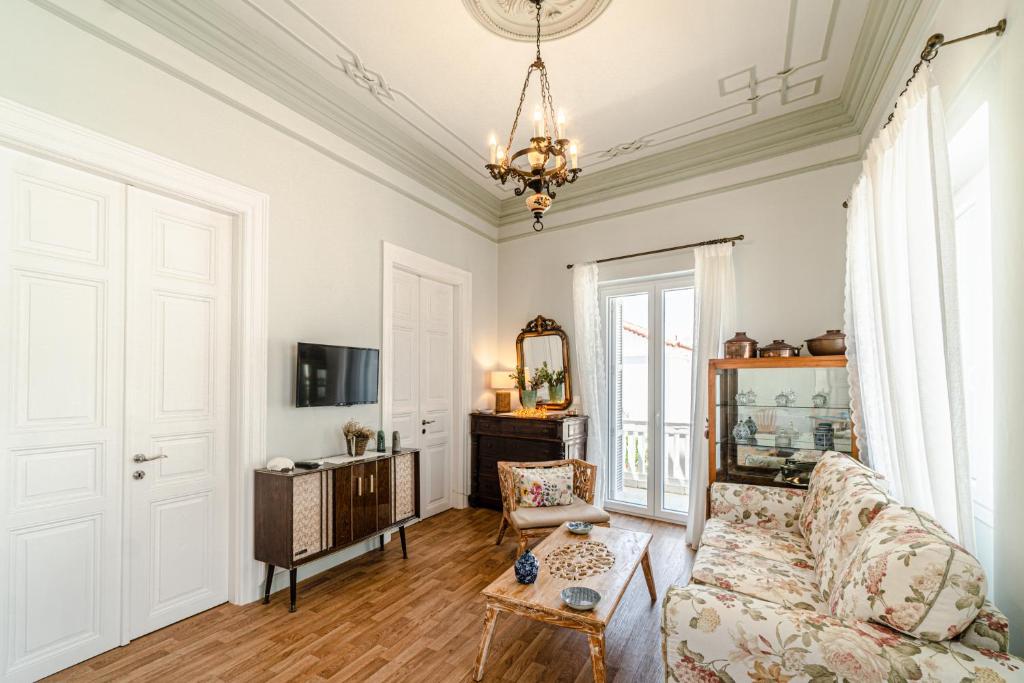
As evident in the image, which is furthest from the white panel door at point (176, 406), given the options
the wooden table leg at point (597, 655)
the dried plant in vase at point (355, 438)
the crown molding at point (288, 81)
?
the wooden table leg at point (597, 655)

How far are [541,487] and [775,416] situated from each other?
1.79 m

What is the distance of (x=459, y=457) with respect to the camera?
4793 mm

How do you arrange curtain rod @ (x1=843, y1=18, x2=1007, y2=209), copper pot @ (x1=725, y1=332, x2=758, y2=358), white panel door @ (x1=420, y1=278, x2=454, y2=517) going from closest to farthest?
1. curtain rod @ (x1=843, y1=18, x2=1007, y2=209)
2. copper pot @ (x1=725, y1=332, x2=758, y2=358)
3. white panel door @ (x1=420, y1=278, x2=454, y2=517)

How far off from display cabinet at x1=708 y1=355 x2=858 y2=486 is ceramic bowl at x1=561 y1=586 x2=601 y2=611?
201 cm

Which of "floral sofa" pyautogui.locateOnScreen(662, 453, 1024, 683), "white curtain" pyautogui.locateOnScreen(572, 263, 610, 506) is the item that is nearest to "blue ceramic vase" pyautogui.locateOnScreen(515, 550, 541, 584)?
"floral sofa" pyautogui.locateOnScreen(662, 453, 1024, 683)

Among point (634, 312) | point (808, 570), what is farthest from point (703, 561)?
point (634, 312)

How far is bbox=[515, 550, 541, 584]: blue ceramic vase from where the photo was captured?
214 centimetres

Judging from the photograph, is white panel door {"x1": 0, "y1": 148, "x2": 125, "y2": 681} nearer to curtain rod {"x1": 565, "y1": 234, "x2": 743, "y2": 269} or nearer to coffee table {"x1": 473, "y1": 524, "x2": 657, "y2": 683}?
coffee table {"x1": 473, "y1": 524, "x2": 657, "y2": 683}

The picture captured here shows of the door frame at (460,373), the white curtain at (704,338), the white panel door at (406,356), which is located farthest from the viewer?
the door frame at (460,373)

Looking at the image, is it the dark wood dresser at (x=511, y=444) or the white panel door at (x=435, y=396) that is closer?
the dark wood dresser at (x=511, y=444)

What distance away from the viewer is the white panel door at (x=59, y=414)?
2.07 m

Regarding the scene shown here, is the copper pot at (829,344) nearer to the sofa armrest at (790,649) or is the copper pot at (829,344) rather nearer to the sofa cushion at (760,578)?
the sofa cushion at (760,578)

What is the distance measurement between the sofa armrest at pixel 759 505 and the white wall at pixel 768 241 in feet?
4.55

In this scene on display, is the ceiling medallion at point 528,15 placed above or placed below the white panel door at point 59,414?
above
